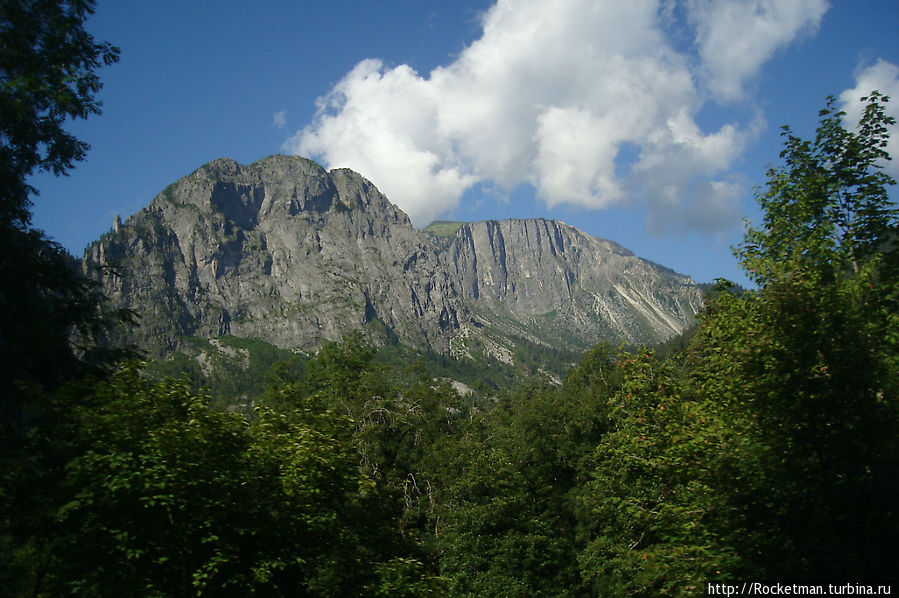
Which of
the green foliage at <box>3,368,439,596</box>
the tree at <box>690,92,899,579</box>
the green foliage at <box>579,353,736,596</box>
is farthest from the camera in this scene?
the green foliage at <box>579,353,736,596</box>

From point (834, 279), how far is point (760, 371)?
3.24 metres

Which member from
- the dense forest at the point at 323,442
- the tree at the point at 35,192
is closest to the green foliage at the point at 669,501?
the dense forest at the point at 323,442

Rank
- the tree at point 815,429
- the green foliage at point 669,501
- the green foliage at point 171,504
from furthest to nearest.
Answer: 1. the green foliage at point 669,501
2. the green foliage at point 171,504
3. the tree at point 815,429

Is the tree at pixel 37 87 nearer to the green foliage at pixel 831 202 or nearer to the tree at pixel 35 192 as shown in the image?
the tree at pixel 35 192

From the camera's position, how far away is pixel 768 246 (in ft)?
46.6

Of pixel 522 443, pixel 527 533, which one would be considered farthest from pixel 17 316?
pixel 522 443

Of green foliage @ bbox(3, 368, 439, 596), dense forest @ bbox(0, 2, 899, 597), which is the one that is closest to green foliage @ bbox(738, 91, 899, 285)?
dense forest @ bbox(0, 2, 899, 597)

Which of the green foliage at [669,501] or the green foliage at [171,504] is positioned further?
the green foliage at [669,501]

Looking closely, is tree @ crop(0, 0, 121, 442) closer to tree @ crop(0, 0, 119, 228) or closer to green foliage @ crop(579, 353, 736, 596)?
tree @ crop(0, 0, 119, 228)

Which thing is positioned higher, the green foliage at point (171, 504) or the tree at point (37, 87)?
the tree at point (37, 87)

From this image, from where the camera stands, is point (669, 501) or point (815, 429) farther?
point (669, 501)

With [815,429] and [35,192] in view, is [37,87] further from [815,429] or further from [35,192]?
[815,429]

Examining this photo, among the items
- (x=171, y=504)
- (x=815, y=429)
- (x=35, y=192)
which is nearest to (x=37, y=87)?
(x=35, y=192)

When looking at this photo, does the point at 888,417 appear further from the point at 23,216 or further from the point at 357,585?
the point at 23,216
